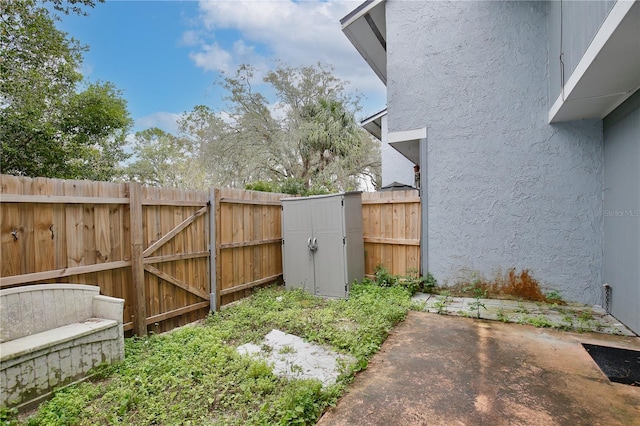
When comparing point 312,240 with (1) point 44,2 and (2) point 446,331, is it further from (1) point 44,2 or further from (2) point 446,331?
(1) point 44,2

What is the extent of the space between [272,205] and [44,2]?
6.87 m

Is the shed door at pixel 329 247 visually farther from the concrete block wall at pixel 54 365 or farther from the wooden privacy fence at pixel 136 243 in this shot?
the concrete block wall at pixel 54 365

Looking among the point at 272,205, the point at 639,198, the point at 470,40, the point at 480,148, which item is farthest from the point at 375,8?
the point at 639,198

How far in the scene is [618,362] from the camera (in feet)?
8.98

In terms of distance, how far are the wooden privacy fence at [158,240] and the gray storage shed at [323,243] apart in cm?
51

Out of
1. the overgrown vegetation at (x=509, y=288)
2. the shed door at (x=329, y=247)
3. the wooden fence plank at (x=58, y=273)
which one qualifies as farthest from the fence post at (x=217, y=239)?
the overgrown vegetation at (x=509, y=288)

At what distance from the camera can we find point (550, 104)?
438cm

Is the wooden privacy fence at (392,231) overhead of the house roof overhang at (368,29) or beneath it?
beneath

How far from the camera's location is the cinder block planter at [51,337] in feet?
7.14

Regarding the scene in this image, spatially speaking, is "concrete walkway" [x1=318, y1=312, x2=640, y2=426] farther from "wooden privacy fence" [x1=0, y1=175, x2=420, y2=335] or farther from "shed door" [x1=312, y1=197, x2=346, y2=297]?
"wooden privacy fence" [x1=0, y1=175, x2=420, y2=335]

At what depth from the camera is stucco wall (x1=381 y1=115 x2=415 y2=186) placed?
389 inches

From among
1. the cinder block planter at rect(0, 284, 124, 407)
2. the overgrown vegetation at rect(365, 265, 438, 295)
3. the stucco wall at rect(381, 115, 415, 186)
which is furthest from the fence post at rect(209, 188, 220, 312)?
the stucco wall at rect(381, 115, 415, 186)

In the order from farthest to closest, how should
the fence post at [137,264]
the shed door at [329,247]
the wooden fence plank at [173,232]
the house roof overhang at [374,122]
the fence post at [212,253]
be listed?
the house roof overhang at [374,122]
the shed door at [329,247]
the fence post at [212,253]
the wooden fence plank at [173,232]
the fence post at [137,264]

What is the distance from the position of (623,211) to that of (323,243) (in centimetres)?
408
